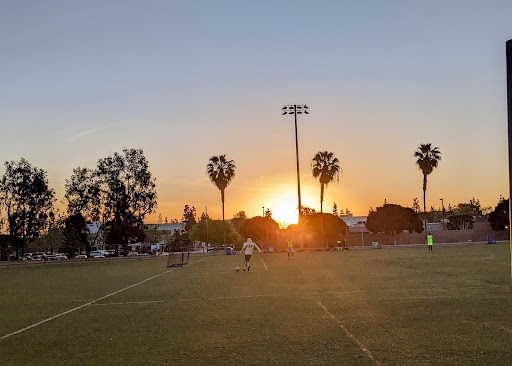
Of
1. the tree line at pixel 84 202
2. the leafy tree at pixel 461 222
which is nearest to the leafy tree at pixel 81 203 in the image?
the tree line at pixel 84 202

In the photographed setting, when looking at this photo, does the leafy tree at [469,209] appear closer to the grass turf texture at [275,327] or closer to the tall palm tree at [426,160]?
the tall palm tree at [426,160]

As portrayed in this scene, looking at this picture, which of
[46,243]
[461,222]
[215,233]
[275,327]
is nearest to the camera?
[275,327]

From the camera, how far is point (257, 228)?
4085 inches

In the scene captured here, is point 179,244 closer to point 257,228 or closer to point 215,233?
point 215,233

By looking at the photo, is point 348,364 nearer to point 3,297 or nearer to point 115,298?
point 115,298

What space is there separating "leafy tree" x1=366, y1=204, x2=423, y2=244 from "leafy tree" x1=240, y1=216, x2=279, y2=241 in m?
22.1

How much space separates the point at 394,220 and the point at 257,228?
27959 mm

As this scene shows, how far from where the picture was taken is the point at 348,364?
665 cm

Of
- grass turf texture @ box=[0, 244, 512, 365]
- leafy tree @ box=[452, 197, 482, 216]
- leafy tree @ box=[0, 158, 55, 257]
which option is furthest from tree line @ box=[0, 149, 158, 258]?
leafy tree @ box=[452, 197, 482, 216]

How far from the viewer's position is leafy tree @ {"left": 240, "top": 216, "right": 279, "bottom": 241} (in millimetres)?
103250

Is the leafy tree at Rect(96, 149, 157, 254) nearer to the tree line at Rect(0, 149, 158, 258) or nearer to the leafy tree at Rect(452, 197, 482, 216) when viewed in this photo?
the tree line at Rect(0, 149, 158, 258)

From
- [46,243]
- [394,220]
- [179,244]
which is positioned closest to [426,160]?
[394,220]

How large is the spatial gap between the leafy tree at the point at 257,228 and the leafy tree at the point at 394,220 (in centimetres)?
2214

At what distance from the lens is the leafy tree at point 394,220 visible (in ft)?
290
